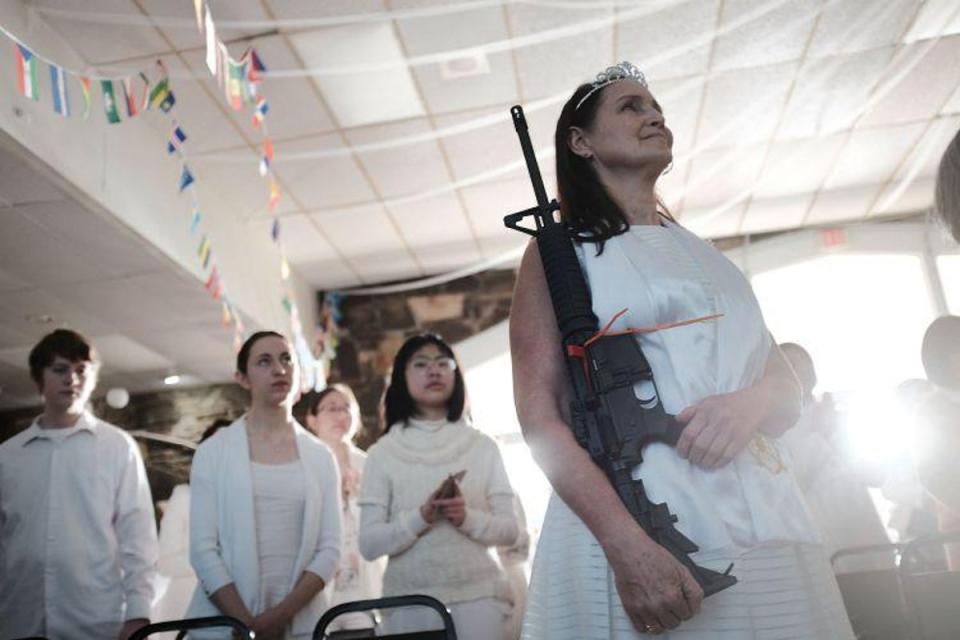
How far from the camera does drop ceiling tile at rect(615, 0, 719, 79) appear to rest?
156 inches

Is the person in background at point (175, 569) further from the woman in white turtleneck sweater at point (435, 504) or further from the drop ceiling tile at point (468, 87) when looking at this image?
the woman in white turtleneck sweater at point (435, 504)

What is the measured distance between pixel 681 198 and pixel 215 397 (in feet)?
14.1

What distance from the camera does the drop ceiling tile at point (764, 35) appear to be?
402 cm

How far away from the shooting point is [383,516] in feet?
7.74

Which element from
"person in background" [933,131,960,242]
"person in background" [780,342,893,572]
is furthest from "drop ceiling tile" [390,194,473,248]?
"person in background" [933,131,960,242]

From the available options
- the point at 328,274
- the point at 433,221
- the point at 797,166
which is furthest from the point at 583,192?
the point at 328,274

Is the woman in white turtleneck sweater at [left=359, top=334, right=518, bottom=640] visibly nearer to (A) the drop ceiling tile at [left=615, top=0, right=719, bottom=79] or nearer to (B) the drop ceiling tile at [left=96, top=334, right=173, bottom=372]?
(A) the drop ceiling tile at [left=615, top=0, right=719, bottom=79]

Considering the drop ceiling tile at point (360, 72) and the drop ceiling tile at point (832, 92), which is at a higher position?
Answer: the drop ceiling tile at point (360, 72)

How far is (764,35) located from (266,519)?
3.51m

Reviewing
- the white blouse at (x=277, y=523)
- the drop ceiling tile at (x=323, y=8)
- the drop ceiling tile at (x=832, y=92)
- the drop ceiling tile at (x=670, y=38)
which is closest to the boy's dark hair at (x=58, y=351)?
the white blouse at (x=277, y=523)

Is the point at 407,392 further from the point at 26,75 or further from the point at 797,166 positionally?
the point at 797,166

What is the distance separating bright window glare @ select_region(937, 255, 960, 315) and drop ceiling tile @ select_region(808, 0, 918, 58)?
311 centimetres

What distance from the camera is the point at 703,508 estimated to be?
0.91 m

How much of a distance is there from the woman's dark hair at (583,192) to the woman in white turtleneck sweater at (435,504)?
120 cm
